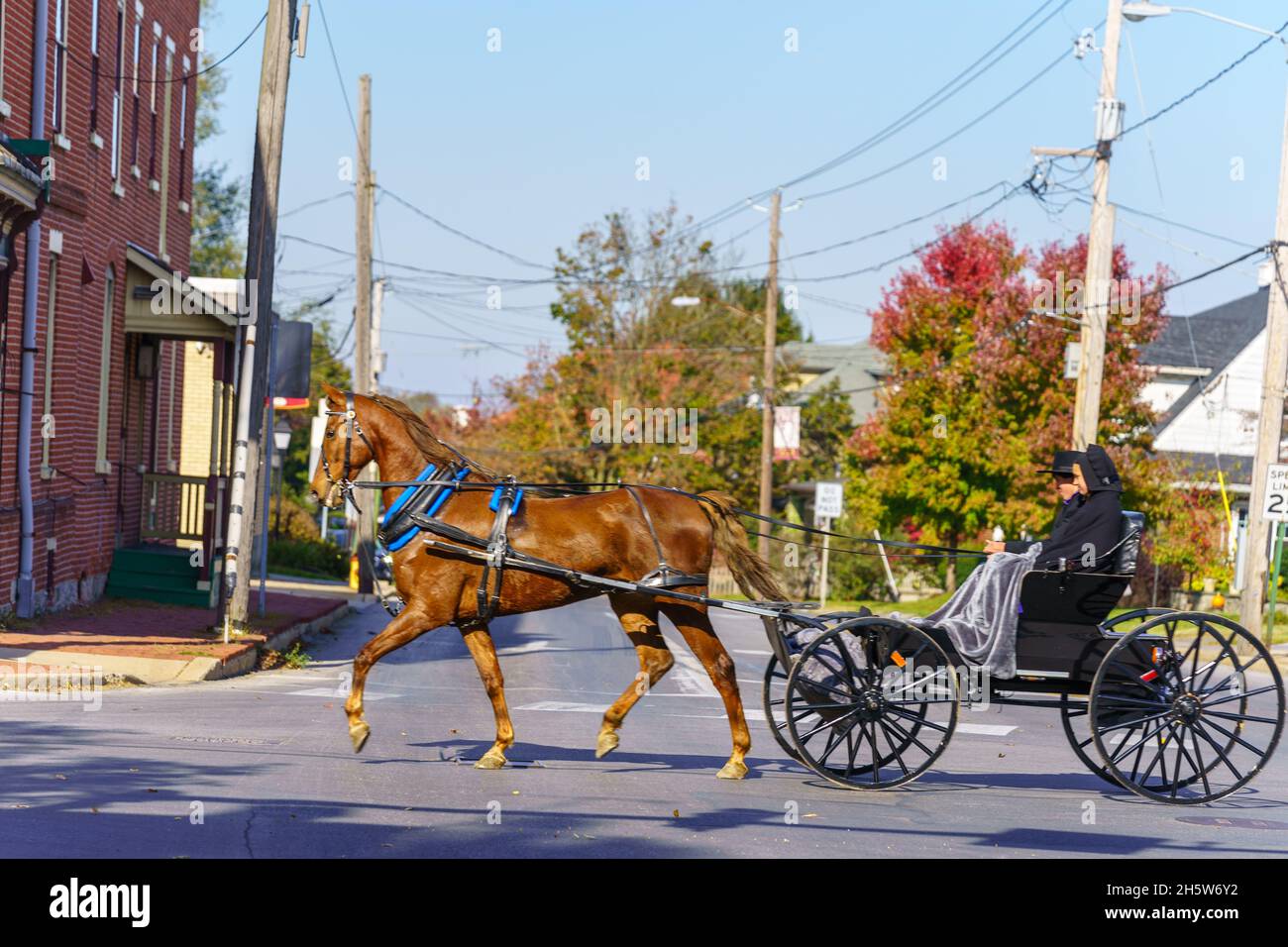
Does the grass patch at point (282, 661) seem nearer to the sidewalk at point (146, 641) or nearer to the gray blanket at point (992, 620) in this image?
the sidewalk at point (146, 641)

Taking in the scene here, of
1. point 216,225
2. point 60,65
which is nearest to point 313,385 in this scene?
point 216,225

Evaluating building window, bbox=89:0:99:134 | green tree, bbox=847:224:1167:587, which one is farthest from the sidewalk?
green tree, bbox=847:224:1167:587

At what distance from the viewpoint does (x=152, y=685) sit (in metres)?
14.1

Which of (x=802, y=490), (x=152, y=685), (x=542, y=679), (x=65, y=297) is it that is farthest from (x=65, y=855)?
(x=802, y=490)

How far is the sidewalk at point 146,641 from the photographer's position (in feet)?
46.8

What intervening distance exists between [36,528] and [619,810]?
463 inches

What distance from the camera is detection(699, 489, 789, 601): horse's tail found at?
10.2m

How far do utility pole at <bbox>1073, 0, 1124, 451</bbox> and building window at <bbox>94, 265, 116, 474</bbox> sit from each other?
14854mm

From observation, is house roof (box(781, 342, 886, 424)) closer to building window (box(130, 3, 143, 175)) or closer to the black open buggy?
building window (box(130, 3, 143, 175))

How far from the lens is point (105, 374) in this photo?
21.5 metres

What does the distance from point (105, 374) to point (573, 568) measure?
13.6 m

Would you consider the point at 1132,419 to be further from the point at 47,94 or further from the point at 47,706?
the point at 47,706

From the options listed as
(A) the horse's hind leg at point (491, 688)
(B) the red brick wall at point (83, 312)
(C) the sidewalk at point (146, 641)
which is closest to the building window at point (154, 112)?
(B) the red brick wall at point (83, 312)

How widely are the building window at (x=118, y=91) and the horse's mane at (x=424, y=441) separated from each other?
13.0 meters
